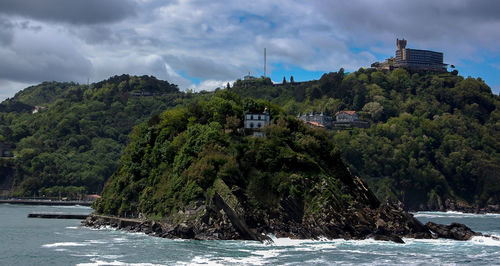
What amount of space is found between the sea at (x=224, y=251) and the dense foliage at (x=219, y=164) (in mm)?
8875

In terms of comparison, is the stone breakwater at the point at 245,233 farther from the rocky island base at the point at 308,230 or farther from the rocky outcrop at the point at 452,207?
the rocky outcrop at the point at 452,207

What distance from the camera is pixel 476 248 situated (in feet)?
260

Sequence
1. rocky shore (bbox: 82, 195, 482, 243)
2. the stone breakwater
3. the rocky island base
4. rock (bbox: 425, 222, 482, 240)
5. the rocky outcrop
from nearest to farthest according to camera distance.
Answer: the stone breakwater → the rocky island base → rocky shore (bbox: 82, 195, 482, 243) → rock (bbox: 425, 222, 482, 240) → the rocky outcrop

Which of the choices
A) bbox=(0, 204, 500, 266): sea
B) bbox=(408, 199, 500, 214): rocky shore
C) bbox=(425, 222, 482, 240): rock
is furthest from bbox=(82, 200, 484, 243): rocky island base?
bbox=(408, 199, 500, 214): rocky shore

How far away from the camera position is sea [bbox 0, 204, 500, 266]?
64562mm

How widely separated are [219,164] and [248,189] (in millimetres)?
5924

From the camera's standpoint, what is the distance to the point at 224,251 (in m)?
70.8

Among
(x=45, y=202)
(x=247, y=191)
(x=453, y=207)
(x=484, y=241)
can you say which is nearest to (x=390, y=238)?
(x=484, y=241)

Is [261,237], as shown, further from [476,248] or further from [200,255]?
[476,248]

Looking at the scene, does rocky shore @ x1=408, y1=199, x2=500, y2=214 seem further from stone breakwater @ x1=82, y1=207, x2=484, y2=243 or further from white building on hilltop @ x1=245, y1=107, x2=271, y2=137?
stone breakwater @ x1=82, y1=207, x2=484, y2=243

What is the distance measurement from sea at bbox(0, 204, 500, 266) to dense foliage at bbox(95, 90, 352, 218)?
8.88m

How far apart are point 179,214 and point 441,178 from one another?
125 meters

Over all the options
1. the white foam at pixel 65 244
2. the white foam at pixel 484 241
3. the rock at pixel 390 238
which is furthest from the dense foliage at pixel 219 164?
the white foam at pixel 484 241

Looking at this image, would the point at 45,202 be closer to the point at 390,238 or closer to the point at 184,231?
the point at 184,231
